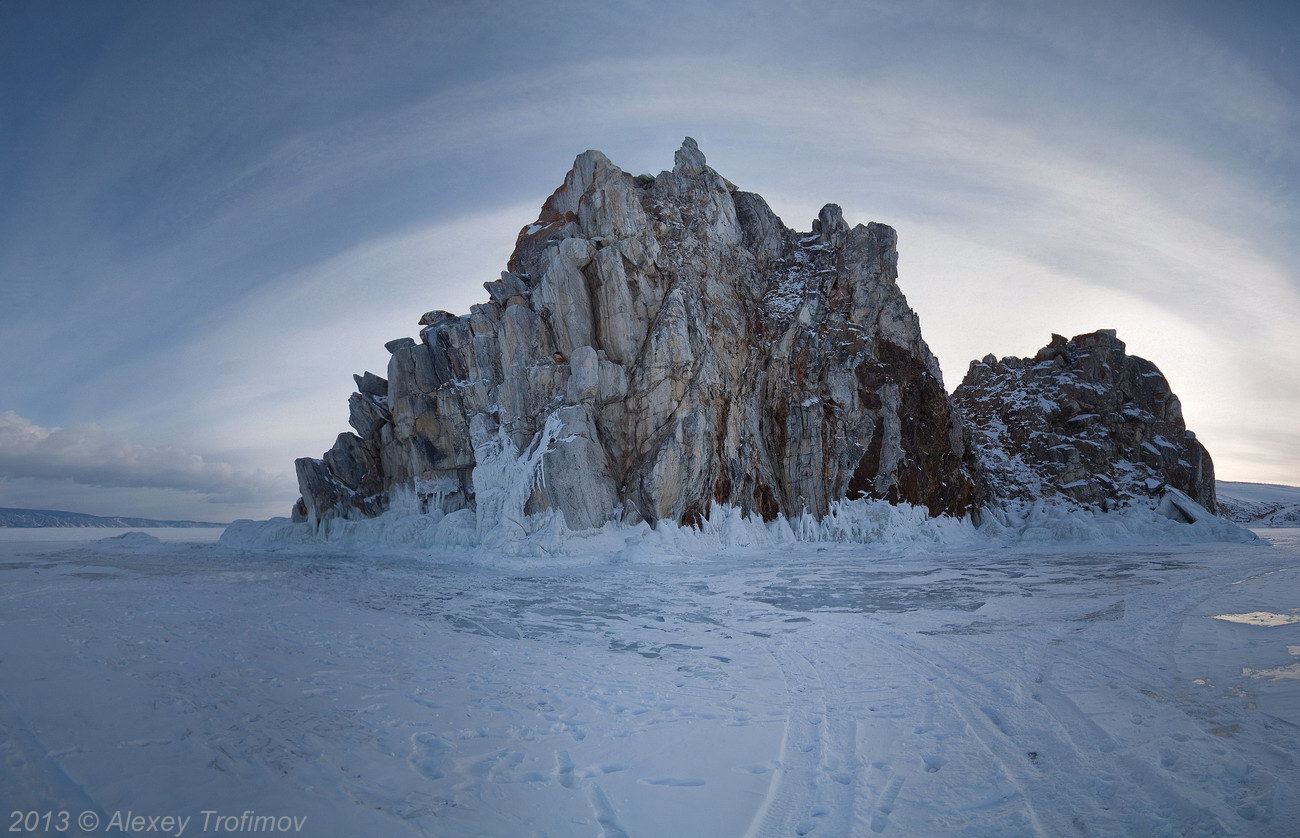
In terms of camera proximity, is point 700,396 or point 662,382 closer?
point 662,382

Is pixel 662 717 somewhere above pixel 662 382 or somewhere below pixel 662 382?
below

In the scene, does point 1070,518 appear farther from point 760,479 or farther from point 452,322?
point 452,322

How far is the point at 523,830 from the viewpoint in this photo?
144 inches

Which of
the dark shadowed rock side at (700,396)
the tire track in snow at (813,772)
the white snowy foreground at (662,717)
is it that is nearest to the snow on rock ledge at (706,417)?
the dark shadowed rock side at (700,396)

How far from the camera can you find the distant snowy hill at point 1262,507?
58.0 meters

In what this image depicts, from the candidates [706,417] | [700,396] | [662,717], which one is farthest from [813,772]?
[700,396]

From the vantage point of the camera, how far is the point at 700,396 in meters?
29.4

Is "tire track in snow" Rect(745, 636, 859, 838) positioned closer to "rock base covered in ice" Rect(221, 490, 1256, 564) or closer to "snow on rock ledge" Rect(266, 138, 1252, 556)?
"rock base covered in ice" Rect(221, 490, 1256, 564)

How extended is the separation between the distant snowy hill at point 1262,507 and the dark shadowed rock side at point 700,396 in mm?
23587

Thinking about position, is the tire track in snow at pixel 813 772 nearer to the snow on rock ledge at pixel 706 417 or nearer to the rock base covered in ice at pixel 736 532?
the rock base covered in ice at pixel 736 532

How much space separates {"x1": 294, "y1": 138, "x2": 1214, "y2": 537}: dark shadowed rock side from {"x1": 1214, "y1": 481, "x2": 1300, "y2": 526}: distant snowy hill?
77.4 ft

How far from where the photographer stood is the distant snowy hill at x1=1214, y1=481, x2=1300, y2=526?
5803cm

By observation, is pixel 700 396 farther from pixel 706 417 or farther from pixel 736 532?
pixel 736 532

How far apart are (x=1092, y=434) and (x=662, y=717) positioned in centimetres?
4411
